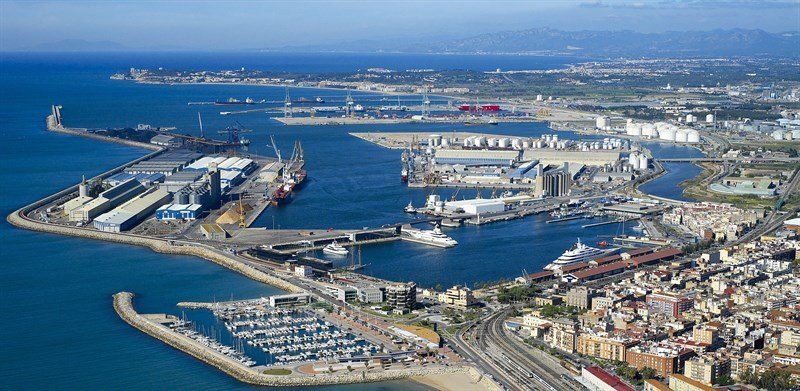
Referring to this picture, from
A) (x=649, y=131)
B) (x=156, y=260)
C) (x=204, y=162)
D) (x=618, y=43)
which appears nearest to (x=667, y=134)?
(x=649, y=131)

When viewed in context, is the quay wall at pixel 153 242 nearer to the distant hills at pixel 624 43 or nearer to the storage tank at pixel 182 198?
the storage tank at pixel 182 198

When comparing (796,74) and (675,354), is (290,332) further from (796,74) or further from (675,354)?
(796,74)

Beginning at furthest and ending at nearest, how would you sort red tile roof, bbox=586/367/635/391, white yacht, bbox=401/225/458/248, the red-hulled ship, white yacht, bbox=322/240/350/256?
the red-hulled ship
white yacht, bbox=401/225/458/248
white yacht, bbox=322/240/350/256
red tile roof, bbox=586/367/635/391

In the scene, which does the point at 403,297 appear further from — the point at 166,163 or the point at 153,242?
the point at 166,163

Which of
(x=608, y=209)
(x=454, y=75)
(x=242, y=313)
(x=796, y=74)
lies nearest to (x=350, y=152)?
(x=608, y=209)

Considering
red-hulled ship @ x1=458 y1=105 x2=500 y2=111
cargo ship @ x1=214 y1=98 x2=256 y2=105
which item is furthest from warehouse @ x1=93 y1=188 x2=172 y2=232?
cargo ship @ x1=214 y1=98 x2=256 y2=105

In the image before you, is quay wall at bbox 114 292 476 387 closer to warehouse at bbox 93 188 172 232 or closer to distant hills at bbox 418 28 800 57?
warehouse at bbox 93 188 172 232
